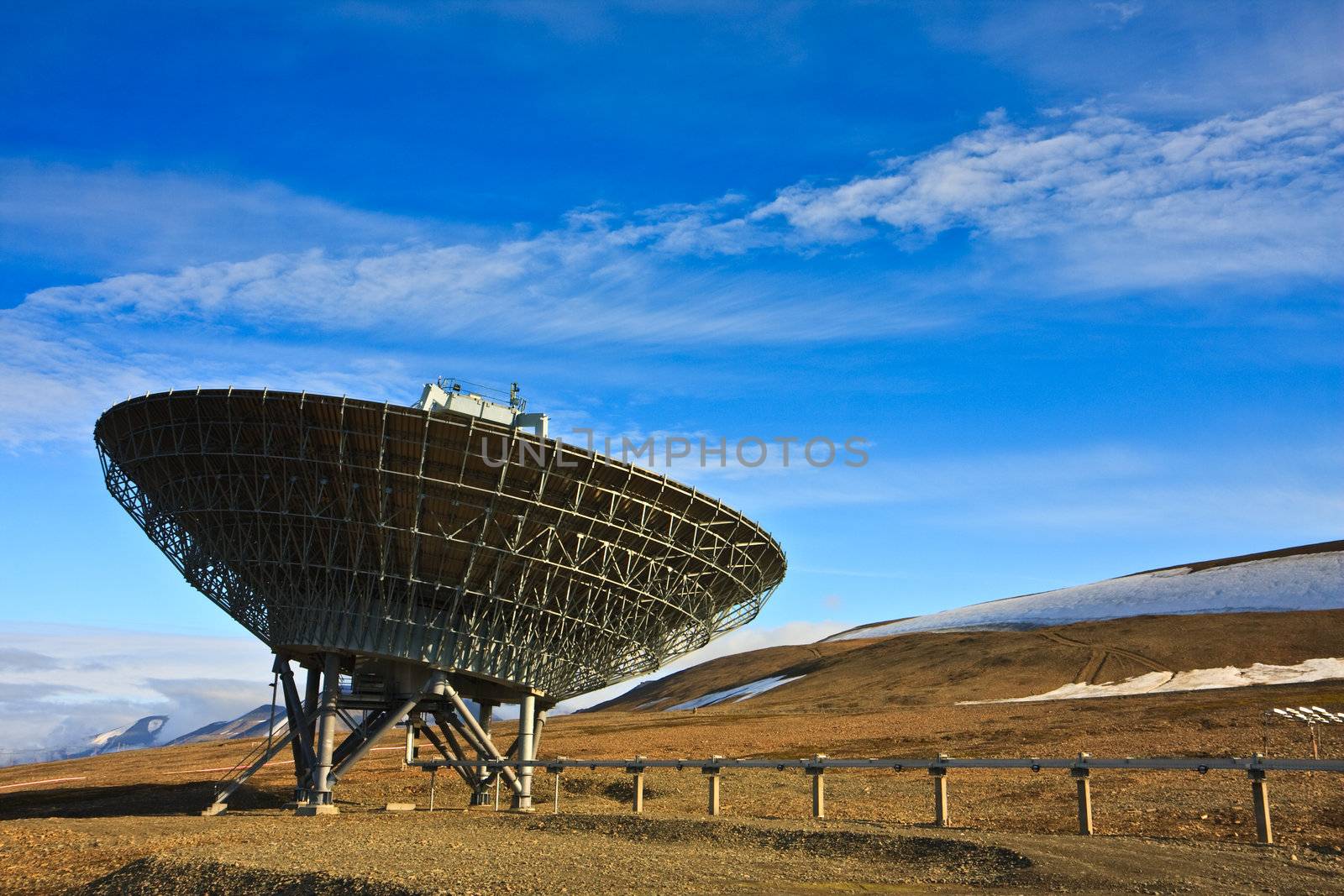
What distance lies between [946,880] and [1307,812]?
48.1 feet

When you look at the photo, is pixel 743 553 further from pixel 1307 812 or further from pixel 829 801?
pixel 1307 812

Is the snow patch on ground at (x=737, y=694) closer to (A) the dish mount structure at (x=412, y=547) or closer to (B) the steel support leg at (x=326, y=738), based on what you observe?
(A) the dish mount structure at (x=412, y=547)

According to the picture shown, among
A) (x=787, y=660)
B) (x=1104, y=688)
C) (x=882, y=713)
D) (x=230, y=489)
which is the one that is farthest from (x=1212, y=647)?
(x=230, y=489)

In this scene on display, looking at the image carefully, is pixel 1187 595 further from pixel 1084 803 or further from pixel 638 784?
pixel 1084 803

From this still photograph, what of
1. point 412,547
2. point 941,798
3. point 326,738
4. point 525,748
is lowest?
point 941,798

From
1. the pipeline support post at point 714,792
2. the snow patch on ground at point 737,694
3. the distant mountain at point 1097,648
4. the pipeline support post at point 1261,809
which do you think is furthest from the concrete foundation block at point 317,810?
the snow patch on ground at point 737,694

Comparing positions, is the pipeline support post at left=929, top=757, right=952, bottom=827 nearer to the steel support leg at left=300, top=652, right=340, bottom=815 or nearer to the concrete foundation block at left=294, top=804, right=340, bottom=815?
the steel support leg at left=300, top=652, right=340, bottom=815

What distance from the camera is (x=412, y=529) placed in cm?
3591

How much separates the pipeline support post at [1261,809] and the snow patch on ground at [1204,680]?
88.3 meters

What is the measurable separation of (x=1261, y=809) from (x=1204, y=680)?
95.8 m

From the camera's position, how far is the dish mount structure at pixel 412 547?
3497 cm

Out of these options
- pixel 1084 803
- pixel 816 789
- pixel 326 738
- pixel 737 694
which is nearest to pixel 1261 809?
pixel 1084 803

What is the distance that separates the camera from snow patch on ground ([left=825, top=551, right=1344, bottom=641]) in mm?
138875

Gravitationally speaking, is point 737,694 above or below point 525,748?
above
